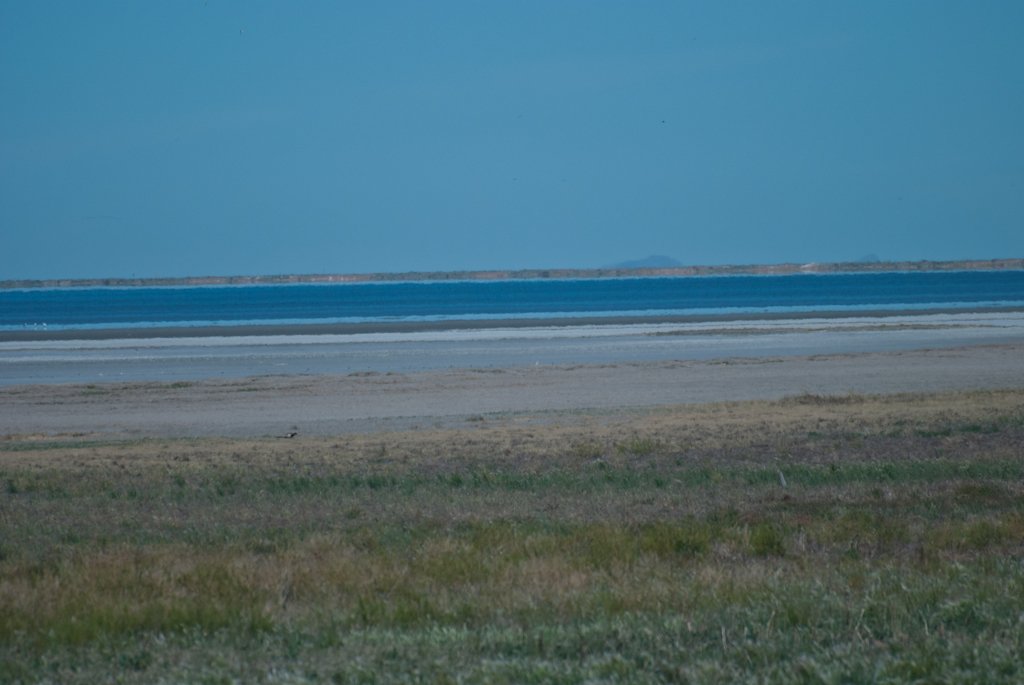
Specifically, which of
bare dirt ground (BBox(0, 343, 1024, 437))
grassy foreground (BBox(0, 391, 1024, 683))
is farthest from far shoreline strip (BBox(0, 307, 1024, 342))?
grassy foreground (BBox(0, 391, 1024, 683))

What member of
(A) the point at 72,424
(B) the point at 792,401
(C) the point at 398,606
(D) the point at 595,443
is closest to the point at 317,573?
(C) the point at 398,606

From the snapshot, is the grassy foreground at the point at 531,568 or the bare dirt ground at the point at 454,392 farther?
the bare dirt ground at the point at 454,392

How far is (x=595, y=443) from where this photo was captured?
15758 millimetres

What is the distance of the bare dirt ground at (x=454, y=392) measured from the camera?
71.1 feet

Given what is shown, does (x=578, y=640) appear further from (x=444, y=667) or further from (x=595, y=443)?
(x=595, y=443)

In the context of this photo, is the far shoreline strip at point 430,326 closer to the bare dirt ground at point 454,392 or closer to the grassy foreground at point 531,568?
the bare dirt ground at point 454,392

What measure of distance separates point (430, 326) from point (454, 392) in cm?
3094

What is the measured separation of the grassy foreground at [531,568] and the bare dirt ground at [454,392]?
749 centimetres

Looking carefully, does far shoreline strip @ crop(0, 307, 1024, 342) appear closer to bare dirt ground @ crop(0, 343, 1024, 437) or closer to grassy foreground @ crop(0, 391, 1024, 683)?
bare dirt ground @ crop(0, 343, 1024, 437)

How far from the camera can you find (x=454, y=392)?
26.9 meters

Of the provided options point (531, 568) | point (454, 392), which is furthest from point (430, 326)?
point (531, 568)

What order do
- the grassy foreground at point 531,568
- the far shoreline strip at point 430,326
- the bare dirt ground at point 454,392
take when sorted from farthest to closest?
the far shoreline strip at point 430,326 < the bare dirt ground at point 454,392 < the grassy foreground at point 531,568

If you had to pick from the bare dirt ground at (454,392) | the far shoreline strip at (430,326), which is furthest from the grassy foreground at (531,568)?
the far shoreline strip at (430,326)

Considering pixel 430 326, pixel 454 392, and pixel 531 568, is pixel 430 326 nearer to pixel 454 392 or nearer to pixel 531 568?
pixel 454 392
